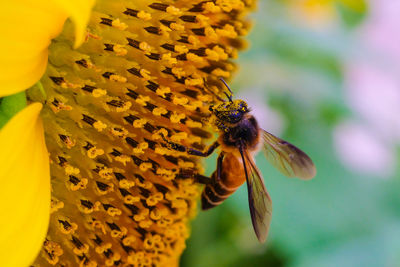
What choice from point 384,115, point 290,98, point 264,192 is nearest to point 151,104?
point 264,192

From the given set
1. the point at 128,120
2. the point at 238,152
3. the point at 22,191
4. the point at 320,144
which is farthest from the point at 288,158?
the point at 320,144

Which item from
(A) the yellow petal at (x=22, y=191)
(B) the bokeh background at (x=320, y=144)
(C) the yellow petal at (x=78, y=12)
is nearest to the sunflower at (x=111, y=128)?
(A) the yellow petal at (x=22, y=191)

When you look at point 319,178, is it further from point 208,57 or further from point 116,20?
point 116,20

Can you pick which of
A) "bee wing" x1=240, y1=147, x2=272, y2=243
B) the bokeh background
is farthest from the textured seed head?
the bokeh background

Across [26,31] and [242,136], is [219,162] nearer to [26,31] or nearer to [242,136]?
[242,136]

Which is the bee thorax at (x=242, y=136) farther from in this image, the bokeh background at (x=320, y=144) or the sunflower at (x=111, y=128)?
the bokeh background at (x=320, y=144)
